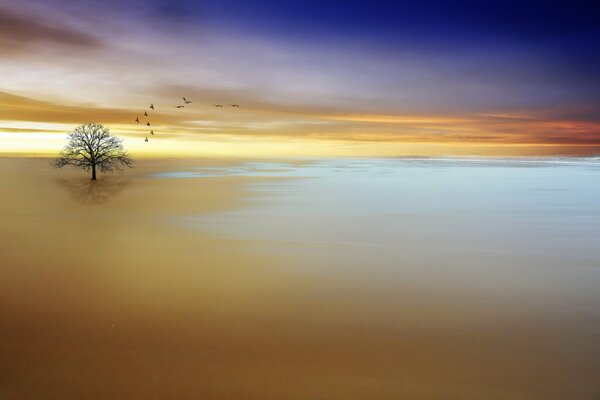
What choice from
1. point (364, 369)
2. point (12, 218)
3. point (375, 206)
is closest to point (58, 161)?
point (12, 218)

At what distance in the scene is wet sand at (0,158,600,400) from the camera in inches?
247

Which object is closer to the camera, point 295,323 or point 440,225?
point 295,323

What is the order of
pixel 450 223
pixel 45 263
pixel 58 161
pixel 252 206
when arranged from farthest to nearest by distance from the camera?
pixel 58 161 < pixel 252 206 < pixel 450 223 < pixel 45 263

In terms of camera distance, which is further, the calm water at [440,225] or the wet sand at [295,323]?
the calm water at [440,225]

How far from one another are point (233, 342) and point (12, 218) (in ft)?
69.0

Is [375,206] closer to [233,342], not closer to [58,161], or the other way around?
[233,342]

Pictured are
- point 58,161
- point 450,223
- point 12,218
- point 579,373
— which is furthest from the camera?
point 58,161

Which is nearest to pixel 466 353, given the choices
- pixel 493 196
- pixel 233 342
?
pixel 233 342

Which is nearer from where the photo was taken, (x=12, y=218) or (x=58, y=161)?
(x=12, y=218)

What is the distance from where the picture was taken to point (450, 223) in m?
21.9

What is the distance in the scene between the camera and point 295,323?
852cm

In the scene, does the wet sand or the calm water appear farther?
the calm water

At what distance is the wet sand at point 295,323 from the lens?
20.6 feet

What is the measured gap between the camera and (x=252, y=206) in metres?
28.6
